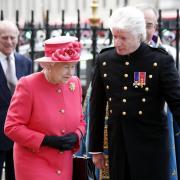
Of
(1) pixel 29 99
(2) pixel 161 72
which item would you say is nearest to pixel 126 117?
(2) pixel 161 72

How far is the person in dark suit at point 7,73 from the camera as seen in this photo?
491 cm

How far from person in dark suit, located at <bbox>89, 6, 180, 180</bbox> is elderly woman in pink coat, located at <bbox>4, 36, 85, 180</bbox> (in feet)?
0.89

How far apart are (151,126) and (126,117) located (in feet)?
0.56

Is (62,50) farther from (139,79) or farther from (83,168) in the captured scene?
(83,168)

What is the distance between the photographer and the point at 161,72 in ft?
11.6

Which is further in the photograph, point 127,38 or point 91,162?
point 91,162

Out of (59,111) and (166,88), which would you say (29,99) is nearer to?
(59,111)

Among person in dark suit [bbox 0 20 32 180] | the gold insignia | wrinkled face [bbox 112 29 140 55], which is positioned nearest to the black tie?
person in dark suit [bbox 0 20 32 180]

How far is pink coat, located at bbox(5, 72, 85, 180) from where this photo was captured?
3562mm

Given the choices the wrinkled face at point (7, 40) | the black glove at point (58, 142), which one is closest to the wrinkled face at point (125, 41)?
the black glove at point (58, 142)

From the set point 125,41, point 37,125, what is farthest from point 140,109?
point 37,125

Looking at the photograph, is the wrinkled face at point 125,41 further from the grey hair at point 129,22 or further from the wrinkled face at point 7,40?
the wrinkled face at point 7,40

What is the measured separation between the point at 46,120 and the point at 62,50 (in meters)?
0.46

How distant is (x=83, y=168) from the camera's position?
3.79 meters
